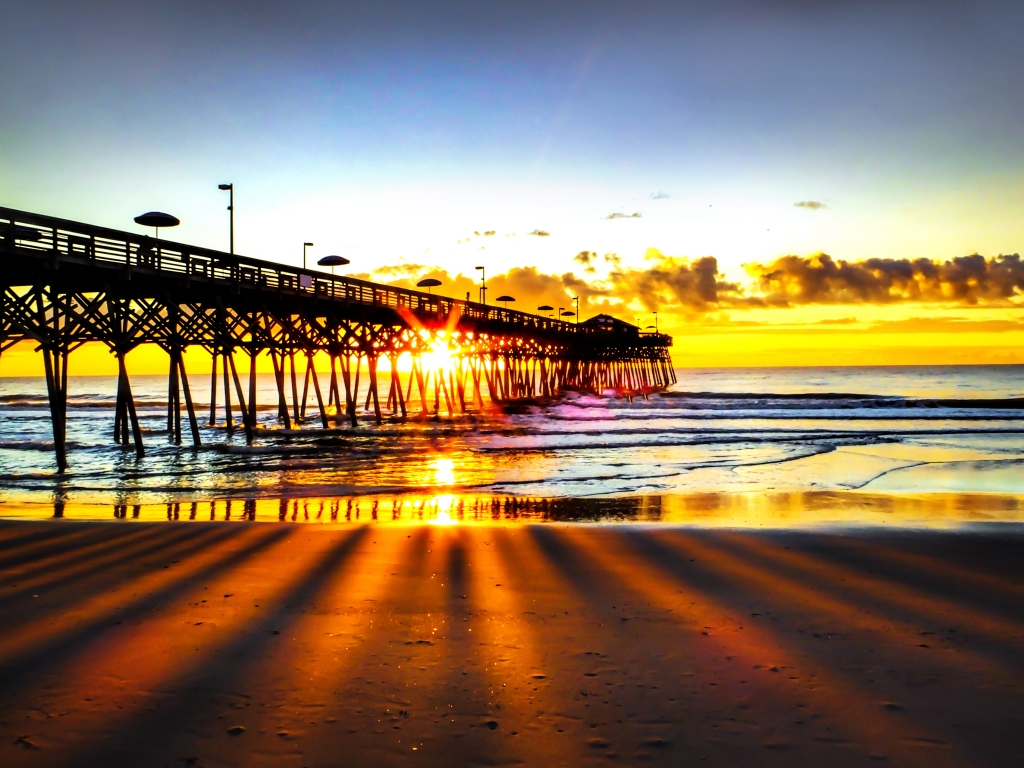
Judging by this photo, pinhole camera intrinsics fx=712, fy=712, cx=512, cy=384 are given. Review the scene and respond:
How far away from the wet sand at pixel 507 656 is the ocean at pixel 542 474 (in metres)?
3.08

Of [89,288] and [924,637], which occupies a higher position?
[89,288]

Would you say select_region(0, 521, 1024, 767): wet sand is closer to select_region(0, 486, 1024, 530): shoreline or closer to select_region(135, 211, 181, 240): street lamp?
select_region(0, 486, 1024, 530): shoreline

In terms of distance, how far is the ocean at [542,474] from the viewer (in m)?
10.4

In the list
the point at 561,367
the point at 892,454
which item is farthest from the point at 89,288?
the point at 561,367

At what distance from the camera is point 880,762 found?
3.10 metres

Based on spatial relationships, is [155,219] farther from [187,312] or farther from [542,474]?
[542,474]

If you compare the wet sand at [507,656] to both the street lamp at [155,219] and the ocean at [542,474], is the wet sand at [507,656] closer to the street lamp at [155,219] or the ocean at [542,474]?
the ocean at [542,474]

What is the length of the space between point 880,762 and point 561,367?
6148 cm

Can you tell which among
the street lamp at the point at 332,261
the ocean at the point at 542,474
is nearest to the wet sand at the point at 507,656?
the ocean at the point at 542,474

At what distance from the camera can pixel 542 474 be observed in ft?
49.9

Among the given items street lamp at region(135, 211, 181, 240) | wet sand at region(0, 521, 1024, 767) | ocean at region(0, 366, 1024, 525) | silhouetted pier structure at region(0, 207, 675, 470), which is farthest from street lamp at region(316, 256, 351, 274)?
wet sand at region(0, 521, 1024, 767)

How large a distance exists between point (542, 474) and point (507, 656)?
36.0 ft

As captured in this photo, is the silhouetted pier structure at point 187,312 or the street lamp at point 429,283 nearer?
the silhouetted pier structure at point 187,312

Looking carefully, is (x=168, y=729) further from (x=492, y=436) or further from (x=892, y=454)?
(x=492, y=436)
